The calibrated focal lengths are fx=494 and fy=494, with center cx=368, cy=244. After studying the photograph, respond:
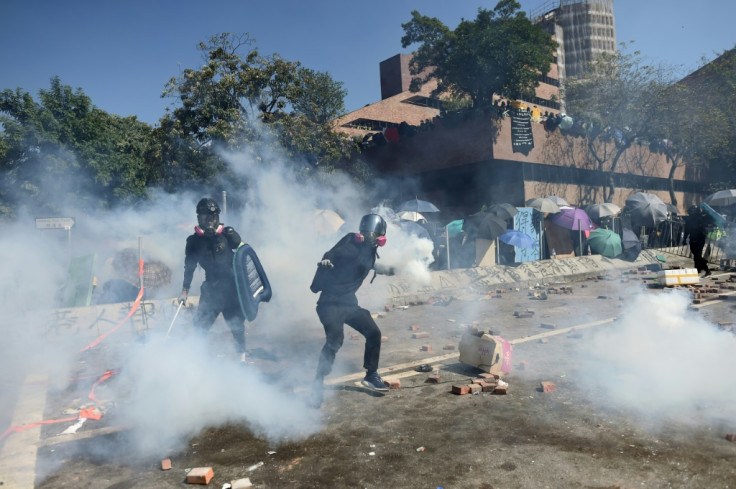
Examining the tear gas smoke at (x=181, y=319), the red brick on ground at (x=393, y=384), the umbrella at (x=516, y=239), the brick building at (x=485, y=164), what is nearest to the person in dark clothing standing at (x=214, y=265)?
the tear gas smoke at (x=181, y=319)

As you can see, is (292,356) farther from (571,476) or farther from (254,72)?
(254,72)

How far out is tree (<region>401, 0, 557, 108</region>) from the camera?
23.5 m

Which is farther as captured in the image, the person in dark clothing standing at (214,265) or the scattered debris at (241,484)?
the person in dark clothing standing at (214,265)

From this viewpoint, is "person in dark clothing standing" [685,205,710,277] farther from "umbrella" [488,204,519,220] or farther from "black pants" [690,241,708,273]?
"umbrella" [488,204,519,220]

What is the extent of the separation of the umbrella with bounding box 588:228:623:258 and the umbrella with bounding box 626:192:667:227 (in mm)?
2944

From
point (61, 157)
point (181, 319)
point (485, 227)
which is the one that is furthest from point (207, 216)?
point (61, 157)

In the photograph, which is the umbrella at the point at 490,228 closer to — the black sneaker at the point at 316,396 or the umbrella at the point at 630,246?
the umbrella at the point at 630,246

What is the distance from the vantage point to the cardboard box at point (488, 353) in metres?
5.23

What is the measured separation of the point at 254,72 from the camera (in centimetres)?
1822

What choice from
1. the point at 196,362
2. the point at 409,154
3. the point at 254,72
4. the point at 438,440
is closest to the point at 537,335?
the point at 438,440

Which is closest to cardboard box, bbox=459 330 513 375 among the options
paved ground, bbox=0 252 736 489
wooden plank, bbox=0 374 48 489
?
paved ground, bbox=0 252 736 489

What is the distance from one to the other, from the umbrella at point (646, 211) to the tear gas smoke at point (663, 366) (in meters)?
16.4

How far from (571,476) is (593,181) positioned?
2910cm

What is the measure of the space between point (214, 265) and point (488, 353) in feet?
10.4
